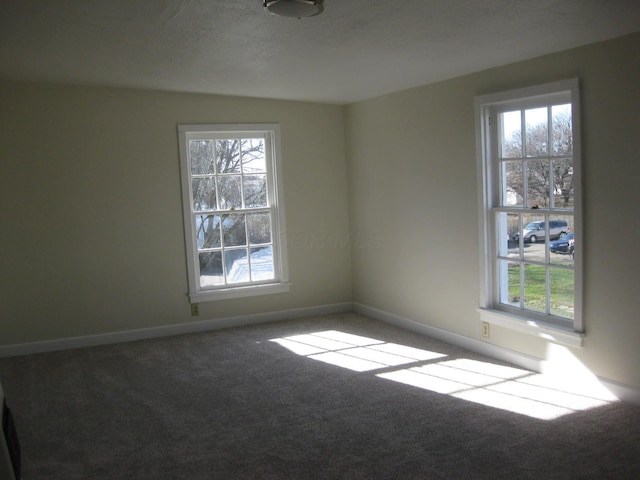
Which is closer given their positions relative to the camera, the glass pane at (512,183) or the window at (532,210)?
the window at (532,210)

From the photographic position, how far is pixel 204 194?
19.7 ft

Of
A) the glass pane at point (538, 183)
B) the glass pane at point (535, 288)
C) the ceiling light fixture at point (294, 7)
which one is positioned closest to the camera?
the ceiling light fixture at point (294, 7)

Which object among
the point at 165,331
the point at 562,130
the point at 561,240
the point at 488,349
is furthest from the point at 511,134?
the point at 165,331

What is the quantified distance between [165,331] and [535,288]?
3.45 metres

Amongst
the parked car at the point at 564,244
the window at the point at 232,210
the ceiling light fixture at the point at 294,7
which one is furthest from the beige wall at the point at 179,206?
the ceiling light fixture at the point at 294,7

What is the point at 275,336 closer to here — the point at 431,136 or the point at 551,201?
the point at 431,136

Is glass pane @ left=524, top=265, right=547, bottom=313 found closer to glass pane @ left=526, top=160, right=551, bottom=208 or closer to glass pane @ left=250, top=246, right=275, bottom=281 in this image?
glass pane @ left=526, top=160, right=551, bottom=208

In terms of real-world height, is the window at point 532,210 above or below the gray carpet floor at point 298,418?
above

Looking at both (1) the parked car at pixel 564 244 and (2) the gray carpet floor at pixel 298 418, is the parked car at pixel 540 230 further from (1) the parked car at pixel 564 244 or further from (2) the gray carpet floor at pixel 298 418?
(2) the gray carpet floor at pixel 298 418

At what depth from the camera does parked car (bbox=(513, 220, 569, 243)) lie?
411 cm

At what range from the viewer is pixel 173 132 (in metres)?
5.73

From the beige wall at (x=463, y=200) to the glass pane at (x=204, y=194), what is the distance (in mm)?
1499

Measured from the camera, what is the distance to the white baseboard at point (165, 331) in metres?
5.34

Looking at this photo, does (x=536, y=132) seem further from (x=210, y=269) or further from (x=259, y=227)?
(x=210, y=269)
